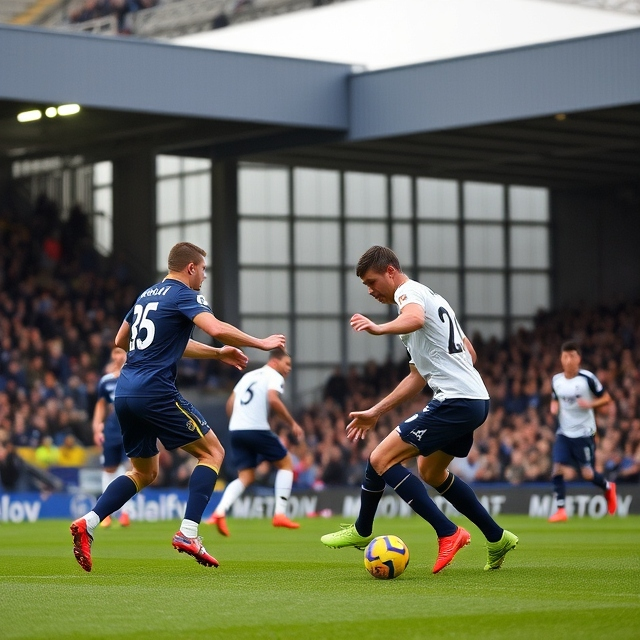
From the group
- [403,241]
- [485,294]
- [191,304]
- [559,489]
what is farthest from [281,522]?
[485,294]

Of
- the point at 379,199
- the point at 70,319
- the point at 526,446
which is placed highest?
the point at 379,199

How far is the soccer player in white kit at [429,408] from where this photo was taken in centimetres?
861

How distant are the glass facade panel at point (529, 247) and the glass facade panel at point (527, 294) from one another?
0.32 meters

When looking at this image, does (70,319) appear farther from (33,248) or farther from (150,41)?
(150,41)

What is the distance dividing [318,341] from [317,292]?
4.08 ft

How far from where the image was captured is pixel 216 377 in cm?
3086

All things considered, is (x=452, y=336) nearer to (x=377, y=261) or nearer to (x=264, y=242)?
(x=377, y=261)

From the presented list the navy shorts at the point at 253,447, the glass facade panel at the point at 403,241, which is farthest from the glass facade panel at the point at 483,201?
the navy shorts at the point at 253,447

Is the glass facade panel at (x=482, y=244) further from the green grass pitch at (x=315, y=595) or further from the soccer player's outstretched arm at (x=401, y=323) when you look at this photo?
the soccer player's outstretched arm at (x=401, y=323)

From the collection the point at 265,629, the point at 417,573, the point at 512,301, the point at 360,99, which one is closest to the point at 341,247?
the point at 512,301

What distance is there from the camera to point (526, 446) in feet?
81.4

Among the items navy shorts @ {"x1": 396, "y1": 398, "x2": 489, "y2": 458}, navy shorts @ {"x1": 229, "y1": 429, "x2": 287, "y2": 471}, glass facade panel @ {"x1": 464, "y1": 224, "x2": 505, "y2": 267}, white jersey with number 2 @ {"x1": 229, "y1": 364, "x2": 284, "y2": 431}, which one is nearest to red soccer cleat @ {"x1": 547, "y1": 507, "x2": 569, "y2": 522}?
navy shorts @ {"x1": 229, "y1": 429, "x2": 287, "y2": 471}

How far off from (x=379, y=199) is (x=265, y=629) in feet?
93.9

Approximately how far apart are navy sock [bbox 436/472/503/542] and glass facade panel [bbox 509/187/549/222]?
26.8m
